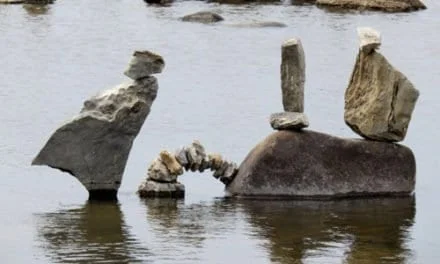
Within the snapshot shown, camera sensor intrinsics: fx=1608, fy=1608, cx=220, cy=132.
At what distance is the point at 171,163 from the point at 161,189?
0.84 metres

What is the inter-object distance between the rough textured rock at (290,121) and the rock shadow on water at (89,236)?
3.82 m

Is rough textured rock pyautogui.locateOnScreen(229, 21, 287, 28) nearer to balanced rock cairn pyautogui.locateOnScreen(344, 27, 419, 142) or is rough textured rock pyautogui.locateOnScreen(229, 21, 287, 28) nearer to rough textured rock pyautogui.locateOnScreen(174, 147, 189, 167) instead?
Answer: balanced rock cairn pyautogui.locateOnScreen(344, 27, 419, 142)

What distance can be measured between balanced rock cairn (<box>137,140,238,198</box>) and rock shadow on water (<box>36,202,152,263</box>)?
105 cm

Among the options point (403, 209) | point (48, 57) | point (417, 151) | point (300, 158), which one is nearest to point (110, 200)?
point (300, 158)

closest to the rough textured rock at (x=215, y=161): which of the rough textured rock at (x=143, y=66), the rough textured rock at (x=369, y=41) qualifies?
the rough textured rock at (x=143, y=66)

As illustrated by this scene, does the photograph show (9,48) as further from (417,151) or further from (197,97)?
(417,151)

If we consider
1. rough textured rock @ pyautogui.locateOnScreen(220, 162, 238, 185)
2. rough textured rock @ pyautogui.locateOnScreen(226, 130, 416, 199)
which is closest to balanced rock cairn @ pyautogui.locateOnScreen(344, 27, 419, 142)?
rough textured rock @ pyautogui.locateOnScreen(226, 130, 416, 199)

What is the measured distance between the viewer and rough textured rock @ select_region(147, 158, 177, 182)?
32969 mm

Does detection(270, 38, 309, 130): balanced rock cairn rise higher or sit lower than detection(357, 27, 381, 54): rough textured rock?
lower

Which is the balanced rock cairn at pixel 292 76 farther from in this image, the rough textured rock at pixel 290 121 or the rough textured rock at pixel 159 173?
the rough textured rock at pixel 159 173

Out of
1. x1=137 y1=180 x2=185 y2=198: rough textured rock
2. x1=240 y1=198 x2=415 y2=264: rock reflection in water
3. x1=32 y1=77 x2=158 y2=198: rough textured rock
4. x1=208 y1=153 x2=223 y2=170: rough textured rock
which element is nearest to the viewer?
x1=240 y1=198 x2=415 y2=264: rock reflection in water

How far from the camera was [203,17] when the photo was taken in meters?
78.9

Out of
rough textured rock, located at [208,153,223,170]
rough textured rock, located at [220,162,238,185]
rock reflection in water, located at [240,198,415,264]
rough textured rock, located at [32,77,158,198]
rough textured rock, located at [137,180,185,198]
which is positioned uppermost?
rough textured rock, located at [32,77,158,198]

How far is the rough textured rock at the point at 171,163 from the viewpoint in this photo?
32.9 metres
